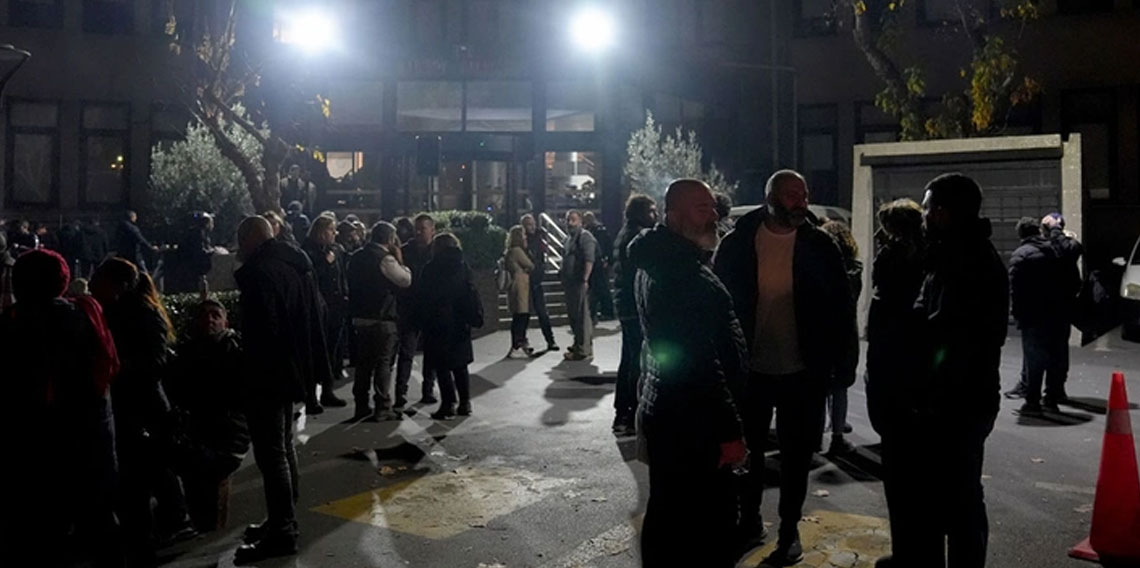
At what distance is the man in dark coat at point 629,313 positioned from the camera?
8039 millimetres

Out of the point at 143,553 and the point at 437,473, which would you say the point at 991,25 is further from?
the point at 143,553

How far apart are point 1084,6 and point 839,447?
72.3ft

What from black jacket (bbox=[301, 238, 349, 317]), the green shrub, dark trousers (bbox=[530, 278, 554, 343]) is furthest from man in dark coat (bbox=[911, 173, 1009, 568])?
dark trousers (bbox=[530, 278, 554, 343])

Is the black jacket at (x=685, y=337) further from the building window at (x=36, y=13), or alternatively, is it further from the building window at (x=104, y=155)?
the building window at (x=36, y=13)

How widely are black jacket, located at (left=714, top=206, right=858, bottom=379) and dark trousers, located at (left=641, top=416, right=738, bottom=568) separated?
1558 mm

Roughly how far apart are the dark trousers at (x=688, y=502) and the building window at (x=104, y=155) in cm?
2709

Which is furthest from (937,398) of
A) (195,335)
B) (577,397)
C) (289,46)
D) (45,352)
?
(289,46)

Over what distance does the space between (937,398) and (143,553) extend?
4.08m

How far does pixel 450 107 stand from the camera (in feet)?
92.6

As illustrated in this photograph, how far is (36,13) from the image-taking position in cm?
2745

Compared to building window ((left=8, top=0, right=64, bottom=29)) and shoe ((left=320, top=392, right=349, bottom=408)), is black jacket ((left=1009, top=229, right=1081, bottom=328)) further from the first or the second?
building window ((left=8, top=0, right=64, bottom=29))

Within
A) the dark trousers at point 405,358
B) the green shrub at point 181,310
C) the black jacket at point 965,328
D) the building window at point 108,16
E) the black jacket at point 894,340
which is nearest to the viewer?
the black jacket at point 965,328

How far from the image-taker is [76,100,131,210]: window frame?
27891mm

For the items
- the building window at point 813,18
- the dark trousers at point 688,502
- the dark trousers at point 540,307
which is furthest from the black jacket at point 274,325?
the building window at point 813,18
